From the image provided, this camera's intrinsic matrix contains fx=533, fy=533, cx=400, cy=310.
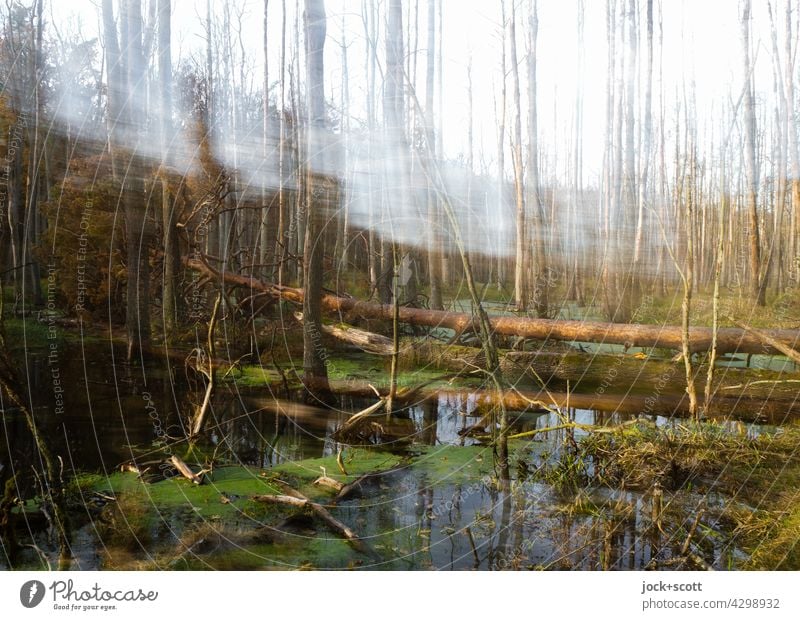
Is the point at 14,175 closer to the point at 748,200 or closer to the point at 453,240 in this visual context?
the point at 453,240

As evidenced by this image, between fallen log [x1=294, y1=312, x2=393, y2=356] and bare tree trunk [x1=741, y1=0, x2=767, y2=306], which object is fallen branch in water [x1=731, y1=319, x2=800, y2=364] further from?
fallen log [x1=294, y1=312, x2=393, y2=356]

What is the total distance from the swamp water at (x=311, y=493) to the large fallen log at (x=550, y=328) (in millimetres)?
249

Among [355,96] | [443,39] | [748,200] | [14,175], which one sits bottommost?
[748,200]

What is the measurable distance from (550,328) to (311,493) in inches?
34.8

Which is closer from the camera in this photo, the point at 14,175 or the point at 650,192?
the point at 14,175

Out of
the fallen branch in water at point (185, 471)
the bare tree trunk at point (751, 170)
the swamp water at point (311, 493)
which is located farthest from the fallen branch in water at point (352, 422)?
the bare tree trunk at point (751, 170)

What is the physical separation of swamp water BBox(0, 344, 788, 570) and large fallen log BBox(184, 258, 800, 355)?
0.82 ft

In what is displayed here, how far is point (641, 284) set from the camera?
1702mm

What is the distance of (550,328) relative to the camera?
1.66m

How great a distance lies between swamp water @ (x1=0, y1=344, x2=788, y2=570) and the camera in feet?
5.01

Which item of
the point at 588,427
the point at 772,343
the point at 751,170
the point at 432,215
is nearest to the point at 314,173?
the point at 432,215

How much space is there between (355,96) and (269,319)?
73cm
